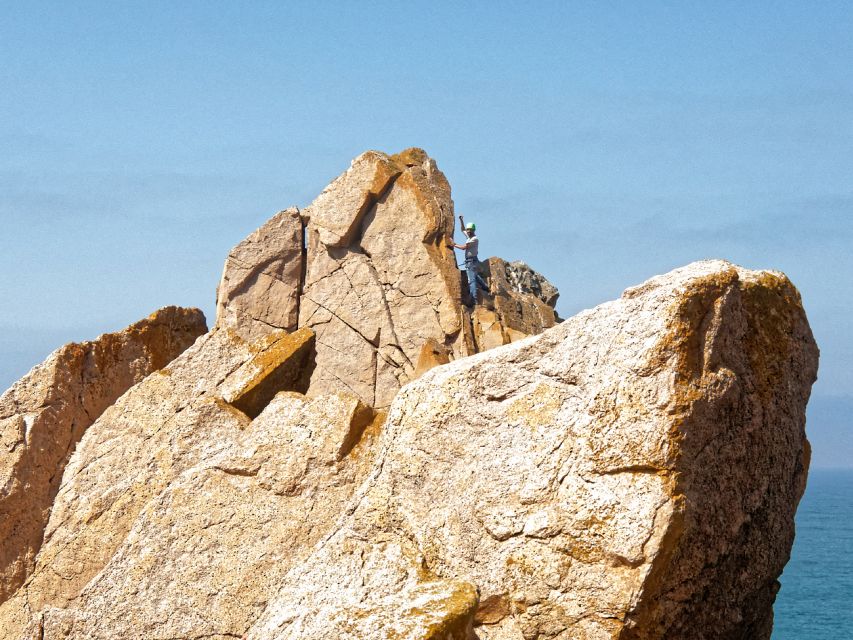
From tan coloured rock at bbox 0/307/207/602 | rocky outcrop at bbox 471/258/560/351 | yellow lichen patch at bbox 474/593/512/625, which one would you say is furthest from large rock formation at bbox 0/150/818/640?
rocky outcrop at bbox 471/258/560/351

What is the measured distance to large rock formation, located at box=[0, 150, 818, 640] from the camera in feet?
34.0

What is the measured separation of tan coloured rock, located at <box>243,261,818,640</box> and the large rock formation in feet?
0.07

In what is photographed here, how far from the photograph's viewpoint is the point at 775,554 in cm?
1198

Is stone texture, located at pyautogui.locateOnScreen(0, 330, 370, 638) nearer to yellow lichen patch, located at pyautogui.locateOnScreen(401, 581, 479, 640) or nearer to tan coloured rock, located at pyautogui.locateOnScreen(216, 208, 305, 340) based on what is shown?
yellow lichen patch, located at pyautogui.locateOnScreen(401, 581, 479, 640)

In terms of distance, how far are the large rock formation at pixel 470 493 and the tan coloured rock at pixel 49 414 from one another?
234 mm

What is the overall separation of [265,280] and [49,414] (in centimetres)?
1577

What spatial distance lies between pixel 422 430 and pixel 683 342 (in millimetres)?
3030

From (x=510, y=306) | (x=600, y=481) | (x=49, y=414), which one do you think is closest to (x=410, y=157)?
(x=510, y=306)

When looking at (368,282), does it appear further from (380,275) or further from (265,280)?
(265,280)

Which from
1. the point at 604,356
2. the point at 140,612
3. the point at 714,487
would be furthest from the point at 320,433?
the point at 714,487

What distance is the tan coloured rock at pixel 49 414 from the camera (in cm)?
1667

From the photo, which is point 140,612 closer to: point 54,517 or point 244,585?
point 244,585

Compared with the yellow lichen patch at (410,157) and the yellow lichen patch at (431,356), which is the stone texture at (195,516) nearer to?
the yellow lichen patch at (431,356)

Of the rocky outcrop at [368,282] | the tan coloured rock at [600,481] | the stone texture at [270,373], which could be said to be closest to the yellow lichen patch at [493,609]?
the tan coloured rock at [600,481]
